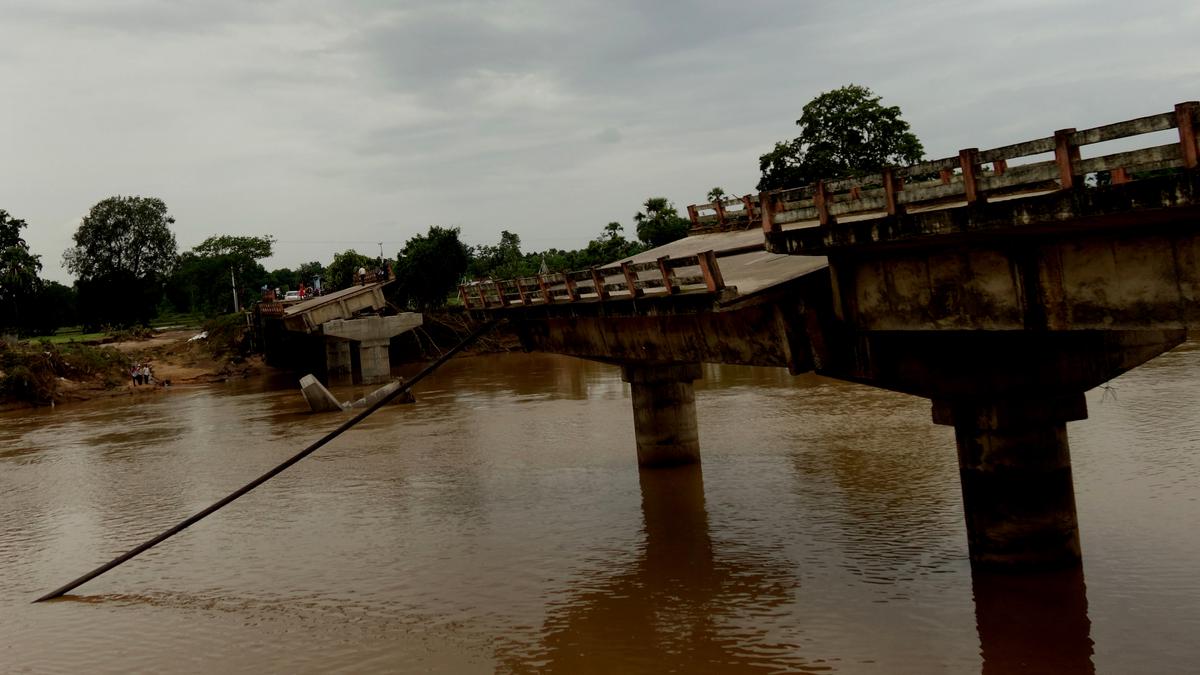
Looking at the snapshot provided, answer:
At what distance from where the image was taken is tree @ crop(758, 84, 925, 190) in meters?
73.2

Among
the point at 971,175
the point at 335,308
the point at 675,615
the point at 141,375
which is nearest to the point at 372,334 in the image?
the point at 335,308

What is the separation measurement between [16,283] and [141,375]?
38.7m

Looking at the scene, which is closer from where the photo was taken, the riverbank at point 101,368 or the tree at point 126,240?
the riverbank at point 101,368

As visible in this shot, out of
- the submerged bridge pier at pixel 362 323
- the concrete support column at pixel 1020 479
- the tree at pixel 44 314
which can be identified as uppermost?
the tree at pixel 44 314

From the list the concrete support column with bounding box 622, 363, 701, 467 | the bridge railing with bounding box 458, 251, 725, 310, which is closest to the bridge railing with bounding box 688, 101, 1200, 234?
the bridge railing with bounding box 458, 251, 725, 310

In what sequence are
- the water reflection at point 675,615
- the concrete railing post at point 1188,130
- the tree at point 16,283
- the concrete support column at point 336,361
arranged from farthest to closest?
1. the tree at point 16,283
2. the concrete support column at point 336,361
3. the water reflection at point 675,615
4. the concrete railing post at point 1188,130

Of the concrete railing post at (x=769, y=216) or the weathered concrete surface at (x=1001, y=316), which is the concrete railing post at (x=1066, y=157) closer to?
the weathered concrete surface at (x=1001, y=316)

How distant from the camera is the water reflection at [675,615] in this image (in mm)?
13211

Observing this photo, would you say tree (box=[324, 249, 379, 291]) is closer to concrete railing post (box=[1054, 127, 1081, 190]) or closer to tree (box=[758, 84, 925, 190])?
tree (box=[758, 84, 925, 190])

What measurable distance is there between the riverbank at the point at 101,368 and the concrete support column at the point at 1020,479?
54381mm

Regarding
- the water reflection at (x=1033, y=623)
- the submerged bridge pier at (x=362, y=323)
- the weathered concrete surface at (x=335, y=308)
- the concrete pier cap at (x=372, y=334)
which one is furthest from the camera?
the concrete pier cap at (x=372, y=334)

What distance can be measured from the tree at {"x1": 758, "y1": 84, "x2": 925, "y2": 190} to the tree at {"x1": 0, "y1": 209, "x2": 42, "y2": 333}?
67382 mm

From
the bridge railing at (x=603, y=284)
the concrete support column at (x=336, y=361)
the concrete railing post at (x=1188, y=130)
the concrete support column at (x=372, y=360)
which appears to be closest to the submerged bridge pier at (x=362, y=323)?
the concrete support column at (x=372, y=360)

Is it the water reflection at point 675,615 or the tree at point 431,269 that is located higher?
the tree at point 431,269
